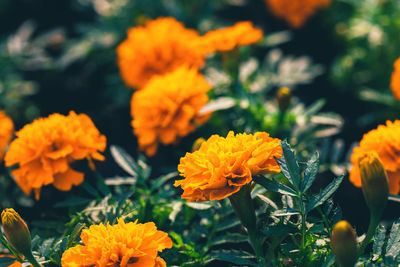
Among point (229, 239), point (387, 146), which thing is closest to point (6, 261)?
point (229, 239)

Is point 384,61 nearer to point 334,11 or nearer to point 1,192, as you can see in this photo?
point 334,11

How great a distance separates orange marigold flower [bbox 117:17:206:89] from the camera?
1.99m

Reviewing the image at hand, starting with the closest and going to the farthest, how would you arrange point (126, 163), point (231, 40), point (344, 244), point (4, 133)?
1. point (344, 244)
2. point (126, 163)
3. point (4, 133)
4. point (231, 40)

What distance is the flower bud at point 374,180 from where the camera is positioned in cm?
97

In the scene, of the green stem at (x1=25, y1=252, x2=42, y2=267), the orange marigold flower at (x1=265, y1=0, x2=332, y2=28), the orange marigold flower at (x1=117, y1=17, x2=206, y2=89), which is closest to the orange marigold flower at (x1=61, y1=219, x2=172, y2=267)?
the green stem at (x1=25, y1=252, x2=42, y2=267)

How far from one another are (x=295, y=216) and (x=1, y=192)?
1.15 m

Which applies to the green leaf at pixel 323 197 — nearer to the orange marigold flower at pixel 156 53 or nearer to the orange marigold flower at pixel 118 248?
the orange marigold flower at pixel 118 248

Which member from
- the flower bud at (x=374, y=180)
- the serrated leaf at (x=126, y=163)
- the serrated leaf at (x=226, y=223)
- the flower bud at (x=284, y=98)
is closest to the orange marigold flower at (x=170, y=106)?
the serrated leaf at (x=126, y=163)

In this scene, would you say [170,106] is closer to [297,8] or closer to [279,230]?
[279,230]

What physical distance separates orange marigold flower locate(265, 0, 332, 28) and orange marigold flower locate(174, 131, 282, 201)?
1826mm

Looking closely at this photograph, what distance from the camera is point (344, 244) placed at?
3.03 ft

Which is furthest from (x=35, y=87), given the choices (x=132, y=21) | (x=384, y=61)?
(x=384, y=61)

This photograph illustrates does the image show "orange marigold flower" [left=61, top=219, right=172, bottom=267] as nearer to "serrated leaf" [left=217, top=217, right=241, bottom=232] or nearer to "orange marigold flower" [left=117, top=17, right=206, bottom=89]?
"serrated leaf" [left=217, top=217, right=241, bottom=232]

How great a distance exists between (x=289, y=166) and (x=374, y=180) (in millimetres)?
189
